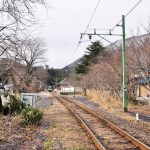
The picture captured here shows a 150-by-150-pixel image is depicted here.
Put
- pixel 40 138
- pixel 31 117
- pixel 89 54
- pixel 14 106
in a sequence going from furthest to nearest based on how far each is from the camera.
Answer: pixel 89 54
pixel 14 106
pixel 31 117
pixel 40 138

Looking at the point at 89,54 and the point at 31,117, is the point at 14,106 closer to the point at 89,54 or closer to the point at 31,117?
the point at 31,117

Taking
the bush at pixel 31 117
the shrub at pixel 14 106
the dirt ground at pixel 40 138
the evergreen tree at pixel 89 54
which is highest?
the evergreen tree at pixel 89 54

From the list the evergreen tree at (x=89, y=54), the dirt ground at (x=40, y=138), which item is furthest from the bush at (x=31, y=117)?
the evergreen tree at (x=89, y=54)

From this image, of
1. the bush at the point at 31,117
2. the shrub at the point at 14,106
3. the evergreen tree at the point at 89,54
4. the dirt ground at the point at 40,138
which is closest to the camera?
the dirt ground at the point at 40,138

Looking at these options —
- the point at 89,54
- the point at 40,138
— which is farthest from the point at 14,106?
the point at 89,54

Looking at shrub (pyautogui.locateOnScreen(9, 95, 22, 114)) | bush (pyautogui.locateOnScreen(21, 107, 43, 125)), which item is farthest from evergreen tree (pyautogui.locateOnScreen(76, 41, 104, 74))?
bush (pyautogui.locateOnScreen(21, 107, 43, 125))

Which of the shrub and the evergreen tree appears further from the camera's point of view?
the evergreen tree

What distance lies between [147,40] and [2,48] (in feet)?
39.3

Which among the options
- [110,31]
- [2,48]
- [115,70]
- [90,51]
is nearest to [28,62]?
[90,51]

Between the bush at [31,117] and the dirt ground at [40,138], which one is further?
the bush at [31,117]

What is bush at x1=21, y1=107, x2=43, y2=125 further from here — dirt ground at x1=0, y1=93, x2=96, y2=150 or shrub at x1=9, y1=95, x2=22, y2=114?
shrub at x1=9, y1=95, x2=22, y2=114

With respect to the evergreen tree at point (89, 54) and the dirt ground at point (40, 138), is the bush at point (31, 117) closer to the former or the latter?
the dirt ground at point (40, 138)

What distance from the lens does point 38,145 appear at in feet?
43.6

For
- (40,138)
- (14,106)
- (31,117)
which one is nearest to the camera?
(40,138)
